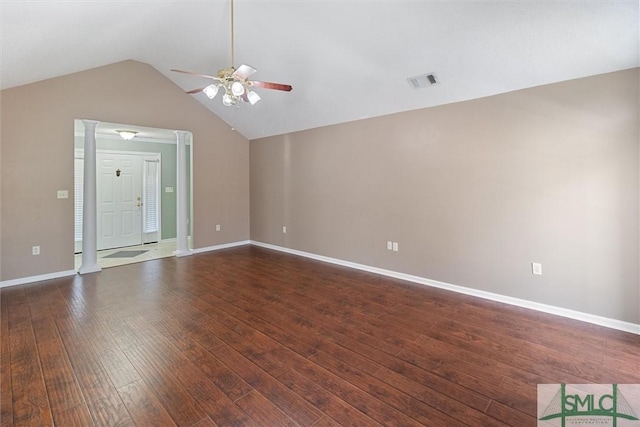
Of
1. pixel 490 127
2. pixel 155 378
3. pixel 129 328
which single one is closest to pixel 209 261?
pixel 129 328

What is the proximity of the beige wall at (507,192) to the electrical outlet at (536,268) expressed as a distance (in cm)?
4

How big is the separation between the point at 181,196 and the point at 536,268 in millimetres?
5883

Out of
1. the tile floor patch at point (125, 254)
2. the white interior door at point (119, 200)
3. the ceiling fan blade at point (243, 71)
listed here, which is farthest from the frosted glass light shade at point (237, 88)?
the white interior door at point (119, 200)

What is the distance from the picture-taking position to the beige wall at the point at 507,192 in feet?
9.21

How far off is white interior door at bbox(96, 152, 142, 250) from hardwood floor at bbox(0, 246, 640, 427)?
8.78ft

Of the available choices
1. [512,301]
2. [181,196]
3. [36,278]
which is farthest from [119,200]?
[512,301]

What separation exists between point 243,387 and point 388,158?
3.51 meters

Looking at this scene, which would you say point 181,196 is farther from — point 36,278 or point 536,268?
point 536,268

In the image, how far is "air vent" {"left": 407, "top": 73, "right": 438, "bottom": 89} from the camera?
3471 millimetres

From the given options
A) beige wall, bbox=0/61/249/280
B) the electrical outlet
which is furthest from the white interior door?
the electrical outlet

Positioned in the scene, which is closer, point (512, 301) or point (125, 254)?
point (512, 301)

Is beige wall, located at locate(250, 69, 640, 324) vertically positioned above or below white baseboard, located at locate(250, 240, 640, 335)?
above

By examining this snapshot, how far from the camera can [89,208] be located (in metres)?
4.77

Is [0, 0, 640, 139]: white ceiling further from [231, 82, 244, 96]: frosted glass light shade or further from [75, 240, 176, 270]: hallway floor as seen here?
[75, 240, 176, 270]: hallway floor
